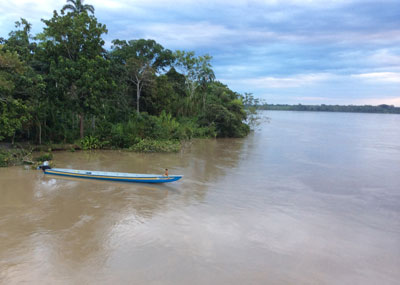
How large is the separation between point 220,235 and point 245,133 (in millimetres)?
21567

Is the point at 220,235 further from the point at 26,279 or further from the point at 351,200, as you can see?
the point at 351,200

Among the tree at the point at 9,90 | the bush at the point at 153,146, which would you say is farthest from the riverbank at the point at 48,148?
the tree at the point at 9,90

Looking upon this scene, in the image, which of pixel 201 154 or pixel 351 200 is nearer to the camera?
pixel 351 200

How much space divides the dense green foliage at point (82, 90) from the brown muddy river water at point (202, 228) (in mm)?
3631

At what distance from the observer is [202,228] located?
7711mm

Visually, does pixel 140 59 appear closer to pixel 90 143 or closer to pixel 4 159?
pixel 90 143

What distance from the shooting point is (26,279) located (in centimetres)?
538

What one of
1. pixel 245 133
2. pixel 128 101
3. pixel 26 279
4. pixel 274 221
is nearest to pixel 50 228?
pixel 26 279

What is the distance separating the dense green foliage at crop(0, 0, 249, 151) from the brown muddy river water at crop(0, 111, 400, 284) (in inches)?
143

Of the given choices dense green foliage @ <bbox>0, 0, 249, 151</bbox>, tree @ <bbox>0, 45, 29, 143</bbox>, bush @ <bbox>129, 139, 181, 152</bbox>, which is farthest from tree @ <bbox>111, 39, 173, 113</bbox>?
tree @ <bbox>0, 45, 29, 143</bbox>

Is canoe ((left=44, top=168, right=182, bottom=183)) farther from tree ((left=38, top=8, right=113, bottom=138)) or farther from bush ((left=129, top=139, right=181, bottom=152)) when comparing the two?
bush ((left=129, top=139, right=181, bottom=152))

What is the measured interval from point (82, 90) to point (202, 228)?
1136cm

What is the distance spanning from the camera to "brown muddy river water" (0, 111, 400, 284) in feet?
19.1

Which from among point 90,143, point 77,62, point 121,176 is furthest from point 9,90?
point 121,176
